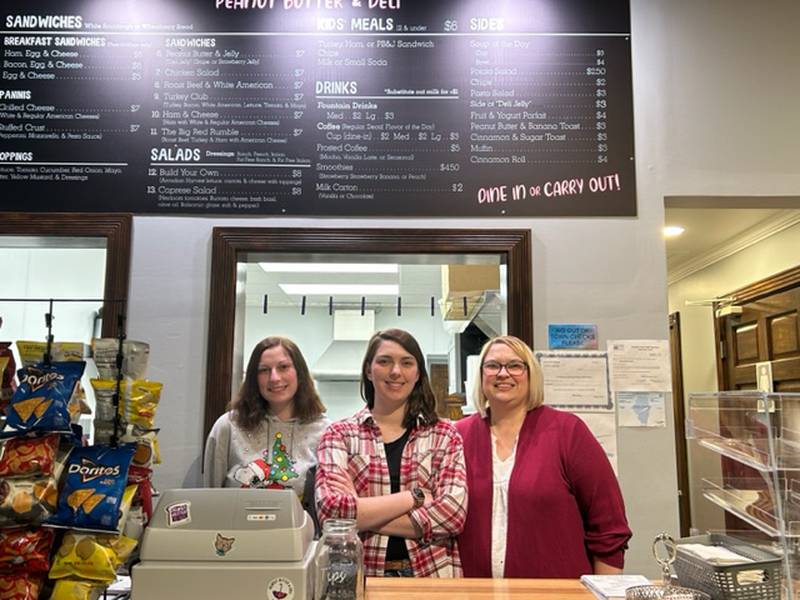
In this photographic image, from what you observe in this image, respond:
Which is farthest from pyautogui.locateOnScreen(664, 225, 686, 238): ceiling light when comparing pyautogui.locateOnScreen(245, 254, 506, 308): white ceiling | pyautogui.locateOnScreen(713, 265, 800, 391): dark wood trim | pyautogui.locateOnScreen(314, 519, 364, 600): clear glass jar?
pyautogui.locateOnScreen(314, 519, 364, 600): clear glass jar

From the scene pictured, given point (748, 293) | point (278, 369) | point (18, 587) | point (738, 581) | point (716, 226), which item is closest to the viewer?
point (18, 587)

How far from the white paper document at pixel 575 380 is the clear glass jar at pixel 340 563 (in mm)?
1178

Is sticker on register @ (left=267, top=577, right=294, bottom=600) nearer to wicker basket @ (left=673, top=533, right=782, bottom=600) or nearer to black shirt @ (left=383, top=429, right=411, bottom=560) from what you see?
black shirt @ (left=383, top=429, right=411, bottom=560)

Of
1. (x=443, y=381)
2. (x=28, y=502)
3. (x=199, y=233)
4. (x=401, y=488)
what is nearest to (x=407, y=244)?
(x=199, y=233)

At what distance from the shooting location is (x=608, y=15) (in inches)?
98.7

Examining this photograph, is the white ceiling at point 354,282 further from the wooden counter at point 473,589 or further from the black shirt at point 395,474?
the wooden counter at point 473,589

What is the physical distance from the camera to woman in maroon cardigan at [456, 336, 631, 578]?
1815 mm

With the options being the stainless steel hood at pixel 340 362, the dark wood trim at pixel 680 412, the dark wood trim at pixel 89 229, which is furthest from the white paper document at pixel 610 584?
the stainless steel hood at pixel 340 362

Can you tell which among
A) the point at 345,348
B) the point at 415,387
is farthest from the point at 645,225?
the point at 345,348

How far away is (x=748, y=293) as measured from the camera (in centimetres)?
414

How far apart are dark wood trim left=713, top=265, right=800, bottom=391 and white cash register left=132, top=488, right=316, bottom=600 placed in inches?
134

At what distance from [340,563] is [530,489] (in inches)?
28.9

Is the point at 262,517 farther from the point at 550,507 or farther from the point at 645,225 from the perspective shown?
the point at 645,225

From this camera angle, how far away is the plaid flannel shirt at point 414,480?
1754 millimetres
